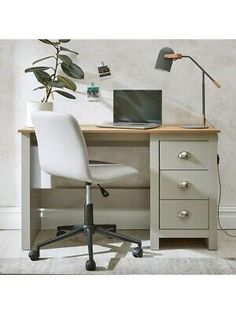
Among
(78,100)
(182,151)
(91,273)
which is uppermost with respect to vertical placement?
(78,100)

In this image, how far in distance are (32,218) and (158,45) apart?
146 centimetres

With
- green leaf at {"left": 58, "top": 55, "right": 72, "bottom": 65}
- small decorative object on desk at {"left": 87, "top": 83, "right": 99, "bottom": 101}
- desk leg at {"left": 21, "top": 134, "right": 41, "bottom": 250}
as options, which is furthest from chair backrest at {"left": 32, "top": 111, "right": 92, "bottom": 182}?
small decorative object on desk at {"left": 87, "top": 83, "right": 99, "bottom": 101}

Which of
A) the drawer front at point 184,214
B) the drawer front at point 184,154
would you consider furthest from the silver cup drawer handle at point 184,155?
the drawer front at point 184,214

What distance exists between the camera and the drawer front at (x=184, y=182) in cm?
334

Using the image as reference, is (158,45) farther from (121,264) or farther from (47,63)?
(121,264)

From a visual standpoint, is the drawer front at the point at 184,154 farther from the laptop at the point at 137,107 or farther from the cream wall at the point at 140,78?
the cream wall at the point at 140,78

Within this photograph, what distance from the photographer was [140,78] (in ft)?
12.5

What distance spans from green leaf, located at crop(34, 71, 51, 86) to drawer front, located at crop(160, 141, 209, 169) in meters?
0.86

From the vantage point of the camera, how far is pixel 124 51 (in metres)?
3.79

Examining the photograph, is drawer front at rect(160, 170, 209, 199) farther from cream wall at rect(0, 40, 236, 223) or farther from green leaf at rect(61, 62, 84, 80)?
green leaf at rect(61, 62, 84, 80)

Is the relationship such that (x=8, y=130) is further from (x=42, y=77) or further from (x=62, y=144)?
(x=62, y=144)

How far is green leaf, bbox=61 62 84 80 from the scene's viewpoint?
3580 mm

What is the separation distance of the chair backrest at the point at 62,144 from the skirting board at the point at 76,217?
770 mm

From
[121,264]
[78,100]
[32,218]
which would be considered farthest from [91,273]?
[78,100]
